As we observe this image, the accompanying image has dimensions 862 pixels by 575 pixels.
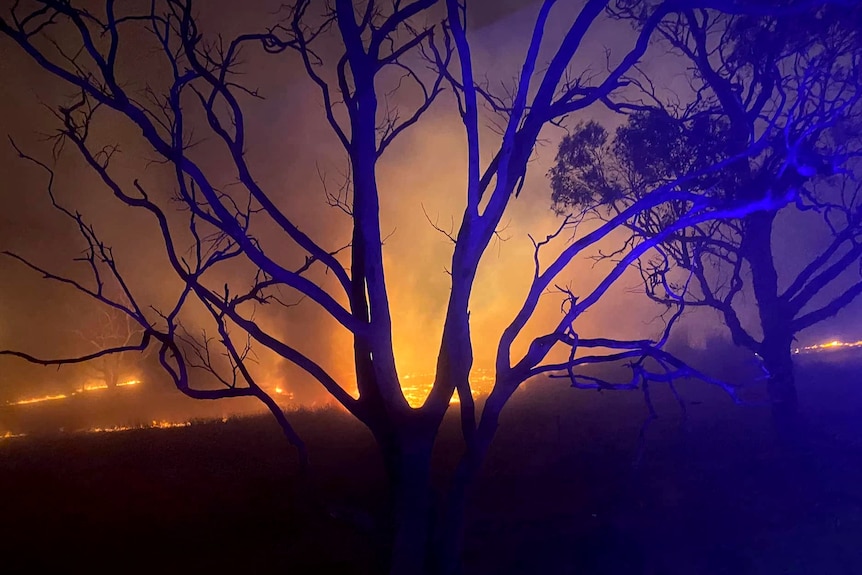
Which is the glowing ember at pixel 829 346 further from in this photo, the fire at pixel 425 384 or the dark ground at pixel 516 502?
the fire at pixel 425 384

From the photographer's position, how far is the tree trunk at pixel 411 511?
6.40 meters

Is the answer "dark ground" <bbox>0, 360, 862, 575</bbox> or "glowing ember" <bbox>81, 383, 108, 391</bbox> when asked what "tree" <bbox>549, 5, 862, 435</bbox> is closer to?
"dark ground" <bbox>0, 360, 862, 575</bbox>

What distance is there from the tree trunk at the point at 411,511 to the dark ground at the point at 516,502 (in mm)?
444

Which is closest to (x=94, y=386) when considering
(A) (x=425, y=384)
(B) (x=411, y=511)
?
(A) (x=425, y=384)

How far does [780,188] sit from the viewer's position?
31.7ft

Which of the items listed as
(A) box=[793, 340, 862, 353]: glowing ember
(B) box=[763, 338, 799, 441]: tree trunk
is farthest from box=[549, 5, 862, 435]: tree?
(A) box=[793, 340, 862, 353]: glowing ember

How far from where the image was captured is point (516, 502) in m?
10.2

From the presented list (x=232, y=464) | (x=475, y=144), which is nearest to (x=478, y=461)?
(x=475, y=144)

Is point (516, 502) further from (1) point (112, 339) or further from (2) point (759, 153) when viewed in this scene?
(1) point (112, 339)

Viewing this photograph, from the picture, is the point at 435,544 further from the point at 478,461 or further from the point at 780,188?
the point at 780,188

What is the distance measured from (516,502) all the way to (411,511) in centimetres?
426

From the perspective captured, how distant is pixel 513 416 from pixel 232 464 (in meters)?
7.63

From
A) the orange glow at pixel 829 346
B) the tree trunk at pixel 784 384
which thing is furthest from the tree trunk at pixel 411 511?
the orange glow at pixel 829 346

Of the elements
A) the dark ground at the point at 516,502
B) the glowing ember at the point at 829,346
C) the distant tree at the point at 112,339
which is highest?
the distant tree at the point at 112,339
